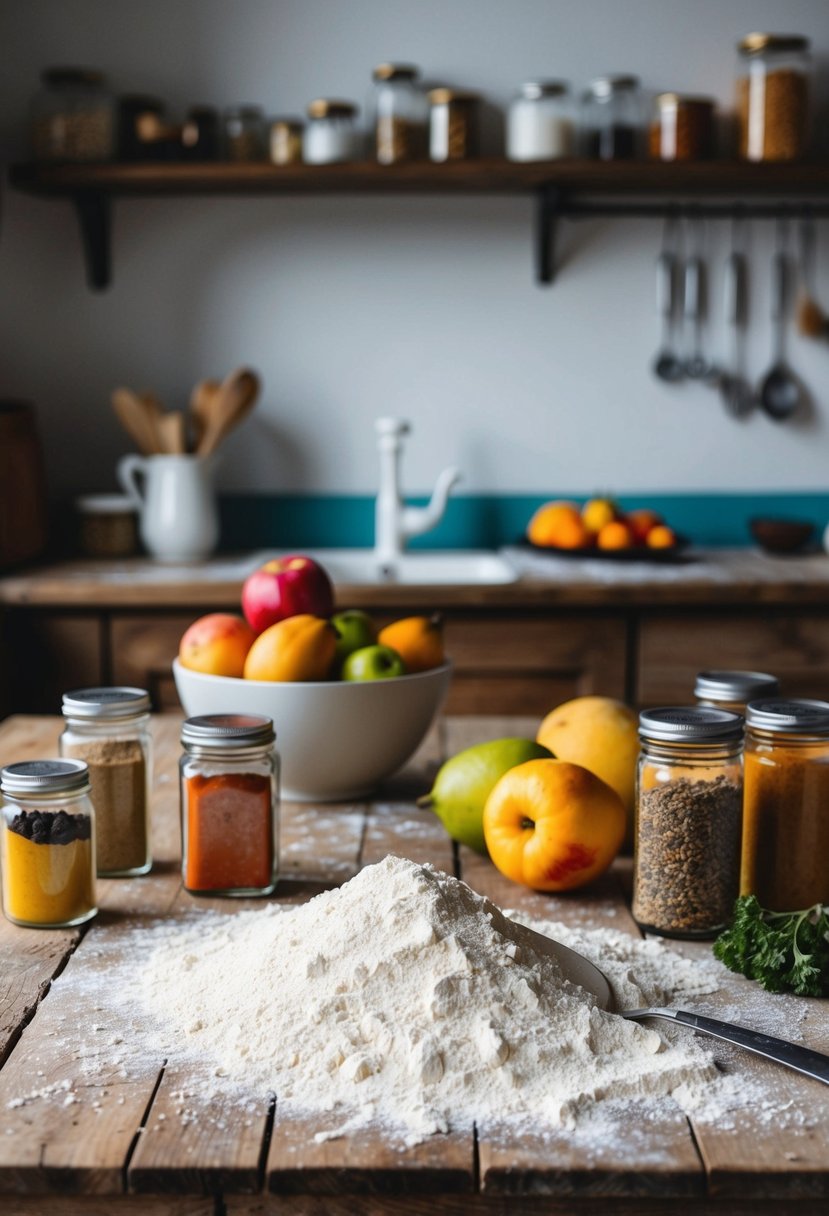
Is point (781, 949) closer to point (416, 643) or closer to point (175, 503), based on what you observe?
point (416, 643)

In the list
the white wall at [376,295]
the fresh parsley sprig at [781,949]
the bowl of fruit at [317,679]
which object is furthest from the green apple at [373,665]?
the white wall at [376,295]

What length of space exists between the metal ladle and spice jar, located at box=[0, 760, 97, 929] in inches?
13.8

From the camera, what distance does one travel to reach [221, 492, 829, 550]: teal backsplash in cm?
315

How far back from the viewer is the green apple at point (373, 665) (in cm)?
135

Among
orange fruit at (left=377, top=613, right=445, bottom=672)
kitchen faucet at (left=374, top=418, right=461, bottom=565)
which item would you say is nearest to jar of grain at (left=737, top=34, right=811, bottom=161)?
kitchen faucet at (left=374, top=418, right=461, bottom=565)

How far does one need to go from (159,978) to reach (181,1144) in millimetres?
226

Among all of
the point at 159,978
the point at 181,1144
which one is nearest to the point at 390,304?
the point at 159,978

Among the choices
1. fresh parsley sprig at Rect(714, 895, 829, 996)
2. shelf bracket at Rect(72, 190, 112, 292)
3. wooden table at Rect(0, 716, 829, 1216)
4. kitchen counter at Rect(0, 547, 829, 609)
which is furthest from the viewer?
shelf bracket at Rect(72, 190, 112, 292)

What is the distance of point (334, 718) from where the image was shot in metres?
1.34

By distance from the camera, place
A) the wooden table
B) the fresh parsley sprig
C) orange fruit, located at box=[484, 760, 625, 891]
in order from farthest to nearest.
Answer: orange fruit, located at box=[484, 760, 625, 891]
the fresh parsley sprig
the wooden table

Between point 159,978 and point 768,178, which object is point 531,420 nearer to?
point 768,178

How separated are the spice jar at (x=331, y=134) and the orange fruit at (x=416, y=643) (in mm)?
1713

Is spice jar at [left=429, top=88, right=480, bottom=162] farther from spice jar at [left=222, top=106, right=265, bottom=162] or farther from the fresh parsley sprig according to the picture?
the fresh parsley sprig

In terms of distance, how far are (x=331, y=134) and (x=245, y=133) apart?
0.20m
